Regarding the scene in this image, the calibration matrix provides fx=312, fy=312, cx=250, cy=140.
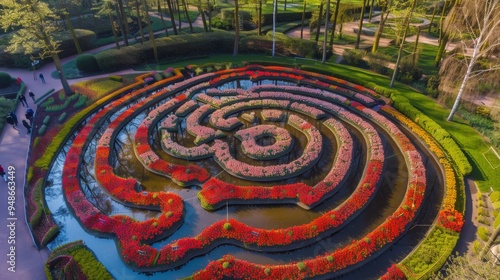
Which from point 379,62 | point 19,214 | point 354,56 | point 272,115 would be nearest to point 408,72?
point 379,62

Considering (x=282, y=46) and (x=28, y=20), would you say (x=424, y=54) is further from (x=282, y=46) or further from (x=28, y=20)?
(x=28, y=20)

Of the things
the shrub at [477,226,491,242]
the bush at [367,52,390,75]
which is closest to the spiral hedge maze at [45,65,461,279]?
the shrub at [477,226,491,242]

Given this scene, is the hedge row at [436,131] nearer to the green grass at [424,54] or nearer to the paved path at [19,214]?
the green grass at [424,54]

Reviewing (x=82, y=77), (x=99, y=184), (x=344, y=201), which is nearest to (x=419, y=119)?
(x=344, y=201)

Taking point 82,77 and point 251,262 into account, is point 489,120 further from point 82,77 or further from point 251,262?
point 82,77

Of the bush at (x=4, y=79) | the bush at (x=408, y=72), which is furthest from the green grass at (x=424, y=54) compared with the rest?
the bush at (x=4, y=79)
